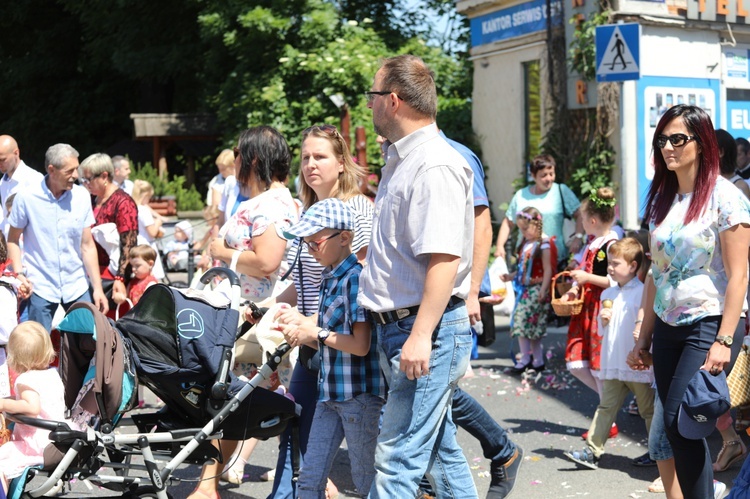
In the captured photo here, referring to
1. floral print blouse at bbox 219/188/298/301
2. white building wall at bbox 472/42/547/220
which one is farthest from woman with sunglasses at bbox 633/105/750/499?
white building wall at bbox 472/42/547/220

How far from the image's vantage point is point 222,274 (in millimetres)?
5363

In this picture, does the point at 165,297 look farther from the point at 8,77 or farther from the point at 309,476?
the point at 8,77

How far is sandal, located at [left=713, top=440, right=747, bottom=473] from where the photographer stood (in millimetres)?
6047

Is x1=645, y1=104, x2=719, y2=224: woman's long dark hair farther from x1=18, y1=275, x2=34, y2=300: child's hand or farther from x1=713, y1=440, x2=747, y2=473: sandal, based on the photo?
x1=18, y1=275, x2=34, y2=300: child's hand

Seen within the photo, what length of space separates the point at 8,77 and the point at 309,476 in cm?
2911

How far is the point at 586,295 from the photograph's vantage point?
729cm

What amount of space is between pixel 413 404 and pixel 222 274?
70.2 inches

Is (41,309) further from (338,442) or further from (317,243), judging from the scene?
(317,243)

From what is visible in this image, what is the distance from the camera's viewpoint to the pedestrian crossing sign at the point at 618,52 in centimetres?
987

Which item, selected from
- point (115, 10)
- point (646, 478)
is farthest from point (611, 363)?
point (115, 10)

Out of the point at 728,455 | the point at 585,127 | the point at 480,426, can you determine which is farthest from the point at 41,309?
the point at 585,127

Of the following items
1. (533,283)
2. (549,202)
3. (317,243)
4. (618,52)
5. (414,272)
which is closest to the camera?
(414,272)

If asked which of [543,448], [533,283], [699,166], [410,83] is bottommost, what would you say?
[543,448]

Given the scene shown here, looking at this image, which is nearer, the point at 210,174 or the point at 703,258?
the point at 703,258
